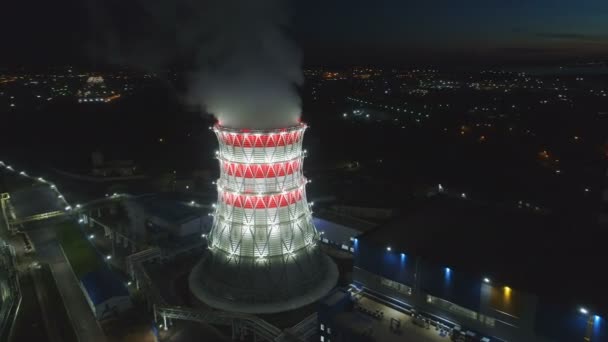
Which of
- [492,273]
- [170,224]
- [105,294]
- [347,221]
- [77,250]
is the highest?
[492,273]

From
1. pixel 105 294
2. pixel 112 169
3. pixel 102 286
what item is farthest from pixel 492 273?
pixel 112 169

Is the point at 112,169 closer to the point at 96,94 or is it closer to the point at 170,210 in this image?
the point at 170,210

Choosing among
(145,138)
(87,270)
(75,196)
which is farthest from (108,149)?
(87,270)

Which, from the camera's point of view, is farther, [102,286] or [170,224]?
[170,224]

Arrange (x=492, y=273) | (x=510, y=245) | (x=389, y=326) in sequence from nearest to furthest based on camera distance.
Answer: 1. (x=492, y=273)
2. (x=389, y=326)
3. (x=510, y=245)

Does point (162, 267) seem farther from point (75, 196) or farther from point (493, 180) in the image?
point (493, 180)

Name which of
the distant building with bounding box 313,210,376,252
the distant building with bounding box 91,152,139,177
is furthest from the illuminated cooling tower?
the distant building with bounding box 91,152,139,177
